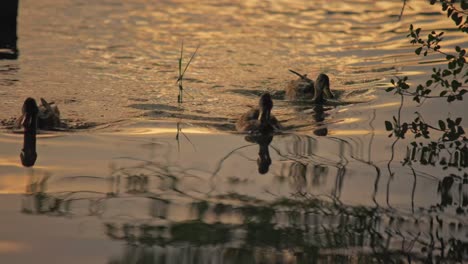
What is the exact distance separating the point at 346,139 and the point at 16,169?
3.78m

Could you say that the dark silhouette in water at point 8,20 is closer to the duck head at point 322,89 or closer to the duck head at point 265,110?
the duck head at point 322,89

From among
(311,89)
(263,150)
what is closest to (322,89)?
(311,89)

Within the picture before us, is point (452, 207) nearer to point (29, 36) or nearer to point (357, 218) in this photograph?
point (357, 218)

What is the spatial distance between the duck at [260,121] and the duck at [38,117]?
225 centimetres

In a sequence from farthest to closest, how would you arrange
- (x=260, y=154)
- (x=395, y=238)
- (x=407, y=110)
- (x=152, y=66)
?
(x=152, y=66)
(x=407, y=110)
(x=260, y=154)
(x=395, y=238)

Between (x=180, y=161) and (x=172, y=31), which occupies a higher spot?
(x=172, y=31)

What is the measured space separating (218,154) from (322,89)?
13.0 ft

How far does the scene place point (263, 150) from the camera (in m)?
11.5

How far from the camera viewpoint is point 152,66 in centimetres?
1655

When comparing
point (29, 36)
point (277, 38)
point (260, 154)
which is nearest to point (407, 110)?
point (260, 154)

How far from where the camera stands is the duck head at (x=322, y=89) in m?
14.6

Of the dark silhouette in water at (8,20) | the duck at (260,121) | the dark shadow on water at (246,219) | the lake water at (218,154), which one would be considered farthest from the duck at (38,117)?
the dark silhouette in water at (8,20)

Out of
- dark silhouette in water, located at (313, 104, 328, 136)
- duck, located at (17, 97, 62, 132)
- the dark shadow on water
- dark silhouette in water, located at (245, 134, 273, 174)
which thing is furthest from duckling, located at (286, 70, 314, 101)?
the dark shadow on water

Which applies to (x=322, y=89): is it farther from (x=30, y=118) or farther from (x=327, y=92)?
(x=30, y=118)
